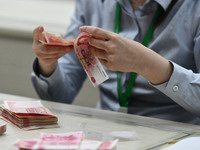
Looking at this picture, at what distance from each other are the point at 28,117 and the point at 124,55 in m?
0.35

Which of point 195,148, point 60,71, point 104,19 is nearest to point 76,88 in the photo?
point 60,71

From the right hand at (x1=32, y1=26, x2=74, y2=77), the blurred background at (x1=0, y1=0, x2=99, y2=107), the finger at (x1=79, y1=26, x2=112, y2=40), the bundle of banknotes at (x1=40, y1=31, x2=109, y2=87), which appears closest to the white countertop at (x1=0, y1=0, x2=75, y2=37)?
the blurred background at (x1=0, y1=0, x2=99, y2=107)

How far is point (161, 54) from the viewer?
4.94ft

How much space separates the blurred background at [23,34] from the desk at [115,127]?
1222mm

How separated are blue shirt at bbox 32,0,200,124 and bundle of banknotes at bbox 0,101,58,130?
1.34 feet

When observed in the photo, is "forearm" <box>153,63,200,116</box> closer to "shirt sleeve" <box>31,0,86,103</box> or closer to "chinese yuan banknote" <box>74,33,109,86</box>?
"chinese yuan banknote" <box>74,33,109,86</box>

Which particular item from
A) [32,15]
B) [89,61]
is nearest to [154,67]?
[89,61]

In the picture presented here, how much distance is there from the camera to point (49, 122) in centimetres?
112

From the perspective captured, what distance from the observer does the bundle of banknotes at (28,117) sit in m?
1.09

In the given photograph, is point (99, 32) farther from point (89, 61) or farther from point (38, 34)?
point (38, 34)

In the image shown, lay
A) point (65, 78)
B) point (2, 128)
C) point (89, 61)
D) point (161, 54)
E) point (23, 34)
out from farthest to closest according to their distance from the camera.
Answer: point (23, 34), point (65, 78), point (161, 54), point (89, 61), point (2, 128)

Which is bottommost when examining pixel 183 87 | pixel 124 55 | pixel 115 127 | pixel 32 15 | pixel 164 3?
pixel 115 127

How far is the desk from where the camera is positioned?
1.00 meters

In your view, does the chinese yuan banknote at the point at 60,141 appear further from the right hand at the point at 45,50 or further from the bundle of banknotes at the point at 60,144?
the right hand at the point at 45,50
